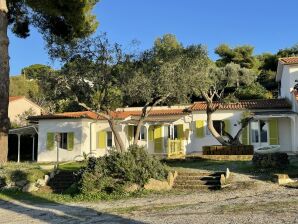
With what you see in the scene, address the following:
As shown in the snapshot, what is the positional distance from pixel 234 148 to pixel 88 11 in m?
11.0

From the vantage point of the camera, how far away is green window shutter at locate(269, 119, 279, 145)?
1213 inches

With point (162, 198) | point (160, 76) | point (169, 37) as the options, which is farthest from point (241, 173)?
point (169, 37)

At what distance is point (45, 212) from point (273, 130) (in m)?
20.8

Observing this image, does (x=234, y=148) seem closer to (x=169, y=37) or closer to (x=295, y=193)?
(x=295, y=193)

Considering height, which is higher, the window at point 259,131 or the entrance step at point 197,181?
the window at point 259,131

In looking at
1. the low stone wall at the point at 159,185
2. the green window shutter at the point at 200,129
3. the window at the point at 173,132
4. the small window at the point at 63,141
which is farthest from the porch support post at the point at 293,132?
the small window at the point at 63,141

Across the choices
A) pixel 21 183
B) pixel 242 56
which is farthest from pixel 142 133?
pixel 242 56

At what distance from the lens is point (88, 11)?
22.4 metres

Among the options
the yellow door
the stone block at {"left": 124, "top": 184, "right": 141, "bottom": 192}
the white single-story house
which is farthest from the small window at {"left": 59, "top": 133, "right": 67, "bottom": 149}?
the stone block at {"left": 124, "top": 184, "right": 141, "bottom": 192}

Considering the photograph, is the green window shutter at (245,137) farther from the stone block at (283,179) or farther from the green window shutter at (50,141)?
the stone block at (283,179)

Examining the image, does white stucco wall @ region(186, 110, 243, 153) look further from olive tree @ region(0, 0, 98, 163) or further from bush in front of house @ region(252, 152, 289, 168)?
bush in front of house @ region(252, 152, 289, 168)

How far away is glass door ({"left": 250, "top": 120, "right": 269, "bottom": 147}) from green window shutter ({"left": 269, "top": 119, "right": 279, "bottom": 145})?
437 millimetres

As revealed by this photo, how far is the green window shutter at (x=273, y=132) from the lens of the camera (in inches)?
1213

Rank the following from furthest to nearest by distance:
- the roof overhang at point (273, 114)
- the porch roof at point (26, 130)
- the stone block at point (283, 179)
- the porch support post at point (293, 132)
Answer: the porch roof at point (26, 130)
the porch support post at point (293, 132)
the roof overhang at point (273, 114)
the stone block at point (283, 179)
